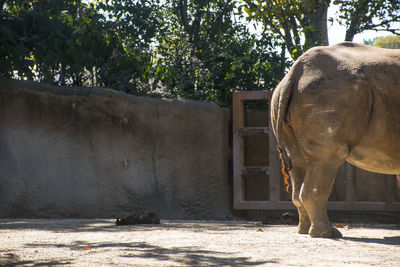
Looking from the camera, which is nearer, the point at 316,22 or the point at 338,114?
the point at 338,114

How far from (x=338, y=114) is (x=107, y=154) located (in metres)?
4.48

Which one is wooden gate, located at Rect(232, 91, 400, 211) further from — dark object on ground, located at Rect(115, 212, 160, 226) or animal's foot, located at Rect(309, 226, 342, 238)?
animal's foot, located at Rect(309, 226, 342, 238)

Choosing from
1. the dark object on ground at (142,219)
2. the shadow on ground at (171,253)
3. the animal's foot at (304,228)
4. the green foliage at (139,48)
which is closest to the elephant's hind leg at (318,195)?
the animal's foot at (304,228)

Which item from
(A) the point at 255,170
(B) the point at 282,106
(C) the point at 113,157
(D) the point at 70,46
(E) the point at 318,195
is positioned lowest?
(E) the point at 318,195

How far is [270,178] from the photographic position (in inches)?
354

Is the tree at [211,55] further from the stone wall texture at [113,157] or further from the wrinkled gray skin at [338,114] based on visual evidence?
the wrinkled gray skin at [338,114]

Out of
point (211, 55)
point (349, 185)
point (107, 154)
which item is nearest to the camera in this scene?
point (349, 185)

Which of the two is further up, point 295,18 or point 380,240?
point 295,18

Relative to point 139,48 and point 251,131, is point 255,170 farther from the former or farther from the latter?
point 139,48

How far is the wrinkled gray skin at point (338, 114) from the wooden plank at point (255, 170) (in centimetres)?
354

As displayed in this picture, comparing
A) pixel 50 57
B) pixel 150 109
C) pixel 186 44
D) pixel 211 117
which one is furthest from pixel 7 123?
pixel 186 44

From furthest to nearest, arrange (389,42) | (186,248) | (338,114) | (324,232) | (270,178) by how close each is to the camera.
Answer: (389,42), (270,178), (324,232), (338,114), (186,248)

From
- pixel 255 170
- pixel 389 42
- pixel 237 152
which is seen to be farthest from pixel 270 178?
pixel 389 42

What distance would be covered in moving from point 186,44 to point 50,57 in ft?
9.25
